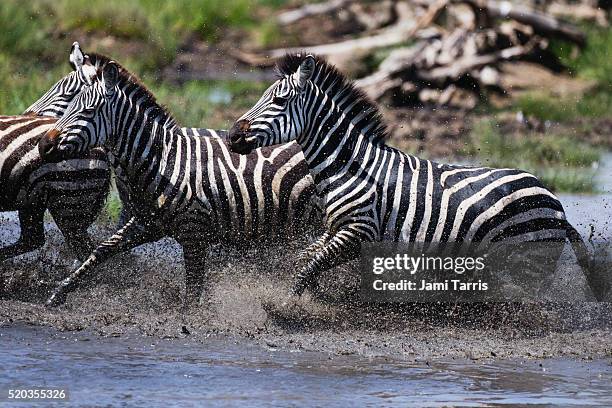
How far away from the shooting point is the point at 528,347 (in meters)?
8.28

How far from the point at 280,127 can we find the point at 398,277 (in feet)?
4.39

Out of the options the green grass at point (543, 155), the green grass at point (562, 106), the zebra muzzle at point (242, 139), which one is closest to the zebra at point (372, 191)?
the zebra muzzle at point (242, 139)

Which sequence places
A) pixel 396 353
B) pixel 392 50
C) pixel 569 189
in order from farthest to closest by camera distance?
pixel 392 50, pixel 569 189, pixel 396 353

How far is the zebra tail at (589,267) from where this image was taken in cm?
880

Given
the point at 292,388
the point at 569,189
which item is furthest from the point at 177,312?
the point at 569,189

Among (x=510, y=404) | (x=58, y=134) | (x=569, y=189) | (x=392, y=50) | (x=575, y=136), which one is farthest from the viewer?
(x=392, y=50)

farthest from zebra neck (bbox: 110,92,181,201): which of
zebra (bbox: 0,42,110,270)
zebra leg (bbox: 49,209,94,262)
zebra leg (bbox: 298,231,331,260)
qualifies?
zebra leg (bbox: 298,231,331,260)

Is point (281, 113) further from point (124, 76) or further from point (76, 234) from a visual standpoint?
point (76, 234)

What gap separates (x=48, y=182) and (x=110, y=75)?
3.41ft

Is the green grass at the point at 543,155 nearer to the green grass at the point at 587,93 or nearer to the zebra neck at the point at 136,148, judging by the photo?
the green grass at the point at 587,93

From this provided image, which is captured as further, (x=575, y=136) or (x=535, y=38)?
(x=535, y=38)

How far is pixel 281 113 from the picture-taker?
8664 millimetres

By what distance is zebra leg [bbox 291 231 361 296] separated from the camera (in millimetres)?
8633

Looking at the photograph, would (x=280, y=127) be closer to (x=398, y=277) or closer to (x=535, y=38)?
(x=398, y=277)
